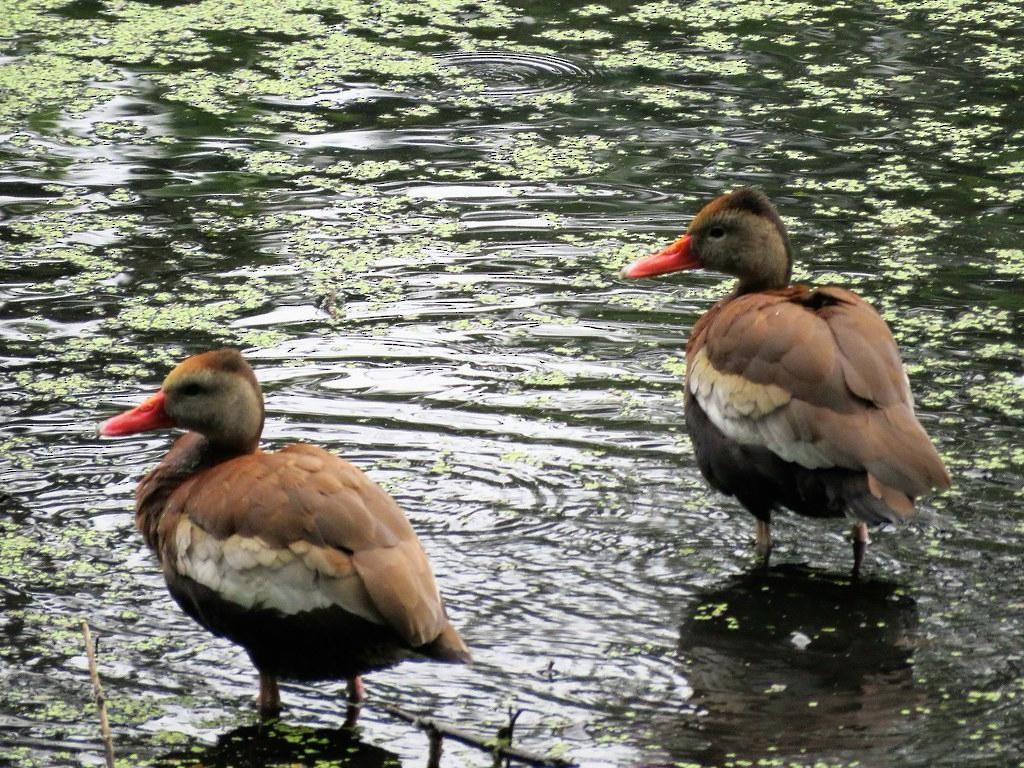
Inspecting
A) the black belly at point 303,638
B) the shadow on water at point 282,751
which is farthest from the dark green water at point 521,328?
the black belly at point 303,638

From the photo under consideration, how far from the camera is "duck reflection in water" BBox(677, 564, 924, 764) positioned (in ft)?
15.5

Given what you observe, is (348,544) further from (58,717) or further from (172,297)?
(172,297)

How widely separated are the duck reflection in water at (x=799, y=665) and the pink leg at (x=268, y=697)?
1.20 metres

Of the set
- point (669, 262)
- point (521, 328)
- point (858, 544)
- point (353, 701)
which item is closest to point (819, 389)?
point (858, 544)

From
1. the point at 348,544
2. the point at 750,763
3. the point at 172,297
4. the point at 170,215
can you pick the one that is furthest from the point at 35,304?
the point at 750,763

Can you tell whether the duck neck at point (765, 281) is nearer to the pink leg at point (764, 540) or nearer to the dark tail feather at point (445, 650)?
the pink leg at point (764, 540)

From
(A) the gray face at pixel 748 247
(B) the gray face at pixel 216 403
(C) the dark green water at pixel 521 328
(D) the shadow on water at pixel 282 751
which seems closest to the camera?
(D) the shadow on water at pixel 282 751

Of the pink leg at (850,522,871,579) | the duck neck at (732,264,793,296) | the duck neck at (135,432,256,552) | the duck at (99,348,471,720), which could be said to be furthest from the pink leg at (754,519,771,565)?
the duck neck at (135,432,256,552)

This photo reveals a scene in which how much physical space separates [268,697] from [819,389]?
6.66 feet

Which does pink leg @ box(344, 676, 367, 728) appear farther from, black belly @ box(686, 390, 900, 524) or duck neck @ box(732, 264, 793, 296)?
duck neck @ box(732, 264, 793, 296)

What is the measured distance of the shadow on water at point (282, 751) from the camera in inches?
186

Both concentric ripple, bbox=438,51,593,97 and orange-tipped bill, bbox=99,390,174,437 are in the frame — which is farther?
concentric ripple, bbox=438,51,593,97

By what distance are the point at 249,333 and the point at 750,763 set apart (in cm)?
374

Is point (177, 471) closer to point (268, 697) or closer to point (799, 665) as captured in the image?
point (268, 697)
